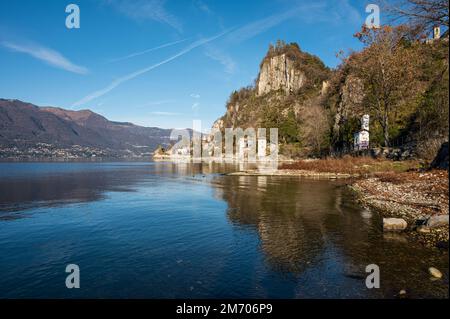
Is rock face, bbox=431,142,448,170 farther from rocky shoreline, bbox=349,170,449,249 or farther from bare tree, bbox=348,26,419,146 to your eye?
bare tree, bbox=348,26,419,146

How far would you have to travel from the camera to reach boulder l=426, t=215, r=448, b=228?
14.8 metres

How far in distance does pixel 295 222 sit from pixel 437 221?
7.69 metres

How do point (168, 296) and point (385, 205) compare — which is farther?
point (385, 205)

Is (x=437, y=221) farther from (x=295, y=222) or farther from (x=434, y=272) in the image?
(x=295, y=222)

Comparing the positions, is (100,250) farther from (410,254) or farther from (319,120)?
(319,120)

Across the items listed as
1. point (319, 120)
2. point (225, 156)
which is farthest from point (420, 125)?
point (225, 156)

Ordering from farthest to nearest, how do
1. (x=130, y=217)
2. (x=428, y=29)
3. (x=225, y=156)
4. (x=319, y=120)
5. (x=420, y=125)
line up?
(x=225, y=156) < (x=319, y=120) < (x=420, y=125) < (x=130, y=217) < (x=428, y=29)

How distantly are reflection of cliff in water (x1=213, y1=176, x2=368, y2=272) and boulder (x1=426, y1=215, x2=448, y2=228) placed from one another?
131 inches

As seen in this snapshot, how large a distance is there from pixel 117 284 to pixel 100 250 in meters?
4.52

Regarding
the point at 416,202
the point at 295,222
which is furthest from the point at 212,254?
the point at 416,202

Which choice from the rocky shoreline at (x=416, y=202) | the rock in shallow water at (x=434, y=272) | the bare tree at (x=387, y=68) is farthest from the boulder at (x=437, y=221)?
the bare tree at (x=387, y=68)

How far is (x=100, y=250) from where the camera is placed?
14289 millimetres
